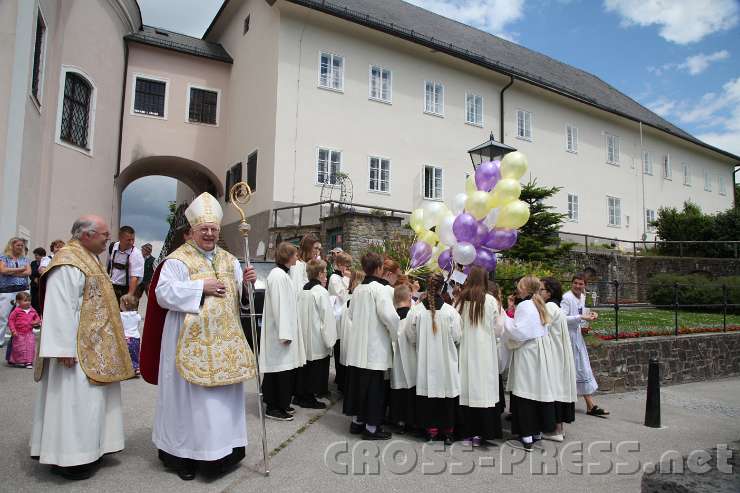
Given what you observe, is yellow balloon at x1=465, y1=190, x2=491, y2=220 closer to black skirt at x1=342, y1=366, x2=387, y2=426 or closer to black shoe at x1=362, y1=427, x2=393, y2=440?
black skirt at x1=342, y1=366, x2=387, y2=426

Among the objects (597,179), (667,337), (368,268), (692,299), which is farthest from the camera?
(597,179)

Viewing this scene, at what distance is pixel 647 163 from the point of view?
33250mm

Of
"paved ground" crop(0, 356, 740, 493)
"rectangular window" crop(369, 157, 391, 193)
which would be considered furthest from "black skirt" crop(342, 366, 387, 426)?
"rectangular window" crop(369, 157, 391, 193)

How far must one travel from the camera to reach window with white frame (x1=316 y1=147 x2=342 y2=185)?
20.7 metres

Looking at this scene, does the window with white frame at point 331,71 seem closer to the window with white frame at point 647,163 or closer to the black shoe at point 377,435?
Result: the black shoe at point 377,435

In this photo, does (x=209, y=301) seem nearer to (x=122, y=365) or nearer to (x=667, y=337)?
(x=122, y=365)

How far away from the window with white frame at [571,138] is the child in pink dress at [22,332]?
26.3 metres

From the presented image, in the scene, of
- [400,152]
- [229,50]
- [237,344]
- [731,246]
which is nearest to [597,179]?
[731,246]

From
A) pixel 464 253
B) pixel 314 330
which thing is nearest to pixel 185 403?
pixel 314 330

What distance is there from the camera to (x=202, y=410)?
4289 millimetres

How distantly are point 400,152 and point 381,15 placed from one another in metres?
6.46

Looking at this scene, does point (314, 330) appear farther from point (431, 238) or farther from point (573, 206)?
point (573, 206)

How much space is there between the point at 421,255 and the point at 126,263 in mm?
4564

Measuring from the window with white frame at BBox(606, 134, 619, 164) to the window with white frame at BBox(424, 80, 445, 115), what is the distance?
12.5 m
